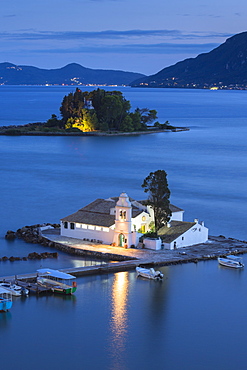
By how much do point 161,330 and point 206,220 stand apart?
16.5 metres

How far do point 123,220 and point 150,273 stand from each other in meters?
3.44

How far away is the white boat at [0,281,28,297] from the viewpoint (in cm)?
2642

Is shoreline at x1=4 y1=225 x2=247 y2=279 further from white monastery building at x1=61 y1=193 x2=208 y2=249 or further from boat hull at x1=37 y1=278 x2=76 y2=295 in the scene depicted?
boat hull at x1=37 y1=278 x2=76 y2=295

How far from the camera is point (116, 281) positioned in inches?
1131

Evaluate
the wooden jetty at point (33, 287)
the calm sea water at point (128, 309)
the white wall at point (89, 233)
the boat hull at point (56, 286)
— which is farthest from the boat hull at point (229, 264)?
the wooden jetty at point (33, 287)

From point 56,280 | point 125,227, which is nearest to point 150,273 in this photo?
point 125,227

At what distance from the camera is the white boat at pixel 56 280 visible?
27203mm

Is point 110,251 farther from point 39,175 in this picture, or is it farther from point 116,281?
point 39,175

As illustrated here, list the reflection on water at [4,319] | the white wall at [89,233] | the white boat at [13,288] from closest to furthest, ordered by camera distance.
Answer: the reflection on water at [4,319] → the white boat at [13,288] → the white wall at [89,233]

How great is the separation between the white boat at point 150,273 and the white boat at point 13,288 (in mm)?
4792

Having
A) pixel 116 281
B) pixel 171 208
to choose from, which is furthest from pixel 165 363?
pixel 171 208

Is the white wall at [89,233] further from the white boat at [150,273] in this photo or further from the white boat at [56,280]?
the white boat at [56,280]

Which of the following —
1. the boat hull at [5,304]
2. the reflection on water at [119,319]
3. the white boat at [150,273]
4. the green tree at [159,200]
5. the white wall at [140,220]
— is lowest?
the reflection on water at [119,319]

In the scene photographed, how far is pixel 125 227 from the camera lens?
31.8 m
